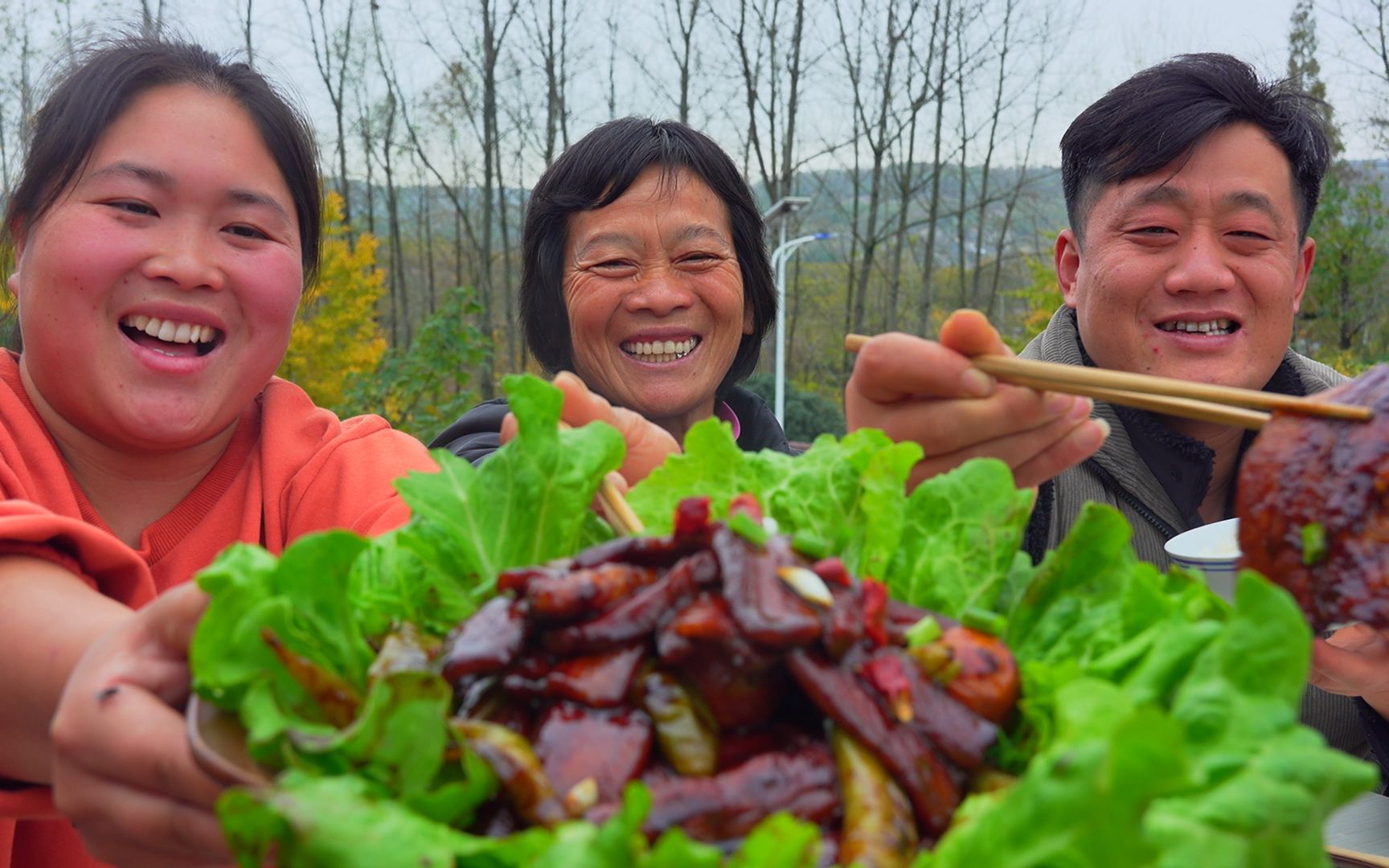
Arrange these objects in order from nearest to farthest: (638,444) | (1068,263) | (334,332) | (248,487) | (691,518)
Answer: (691,518) < (638,444) < (248,487) < (1068,263) < (334,332)

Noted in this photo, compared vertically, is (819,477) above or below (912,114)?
below

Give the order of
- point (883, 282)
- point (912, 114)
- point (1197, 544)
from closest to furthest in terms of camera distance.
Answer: point (1197, 544) → point (912, 114) → point (883, 282)

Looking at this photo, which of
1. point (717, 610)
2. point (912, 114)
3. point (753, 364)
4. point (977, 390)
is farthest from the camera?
point (912, 114)

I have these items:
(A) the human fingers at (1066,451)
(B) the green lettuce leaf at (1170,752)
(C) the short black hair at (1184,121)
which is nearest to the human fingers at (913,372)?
(A) the human fingers at (1066,451)

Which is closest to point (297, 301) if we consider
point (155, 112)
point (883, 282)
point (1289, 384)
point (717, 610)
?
point (155, 112)

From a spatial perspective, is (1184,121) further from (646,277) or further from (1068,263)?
(646,277)

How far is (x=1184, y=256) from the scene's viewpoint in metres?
3.05

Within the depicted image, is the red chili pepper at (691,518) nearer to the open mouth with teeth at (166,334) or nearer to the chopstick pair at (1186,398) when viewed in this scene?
the chopstick pair at (1186,398)

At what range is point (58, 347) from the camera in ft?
7.03

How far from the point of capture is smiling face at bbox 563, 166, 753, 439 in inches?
131

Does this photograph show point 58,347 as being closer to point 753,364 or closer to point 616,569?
point 616,569

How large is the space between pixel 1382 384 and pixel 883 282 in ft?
111

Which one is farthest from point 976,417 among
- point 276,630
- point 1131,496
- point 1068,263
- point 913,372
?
point 1068,263

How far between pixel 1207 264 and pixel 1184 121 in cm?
45
